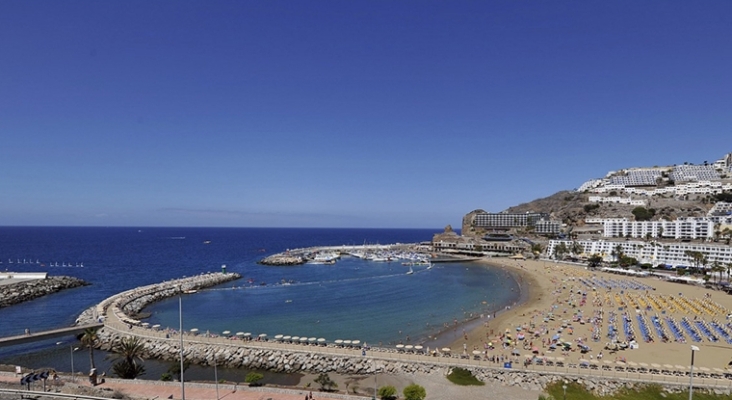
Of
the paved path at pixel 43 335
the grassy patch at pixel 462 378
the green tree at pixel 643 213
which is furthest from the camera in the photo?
the green tree at pixel 643 213

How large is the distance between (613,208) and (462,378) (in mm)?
150666

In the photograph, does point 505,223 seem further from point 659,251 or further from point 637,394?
point 637,394

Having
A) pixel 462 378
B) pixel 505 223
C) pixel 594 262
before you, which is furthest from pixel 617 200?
pixel 462 378

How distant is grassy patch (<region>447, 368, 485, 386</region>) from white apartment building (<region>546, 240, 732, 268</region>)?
7468 cm

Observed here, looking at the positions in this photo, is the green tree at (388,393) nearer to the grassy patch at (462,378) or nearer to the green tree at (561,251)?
the grassy patch at (462,378)

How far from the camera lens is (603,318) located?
4659cm

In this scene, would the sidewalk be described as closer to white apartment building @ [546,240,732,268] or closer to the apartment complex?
white apartment building @ [546,240,732,268]

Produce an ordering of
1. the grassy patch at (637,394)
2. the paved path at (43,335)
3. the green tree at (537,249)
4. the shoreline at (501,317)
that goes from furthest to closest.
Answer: the green tree at (537,249) < the shoreline at (501,317) < the paved path at (43,335) < the grassy patch at (637,394)

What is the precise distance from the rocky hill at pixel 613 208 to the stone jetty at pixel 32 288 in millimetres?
149789

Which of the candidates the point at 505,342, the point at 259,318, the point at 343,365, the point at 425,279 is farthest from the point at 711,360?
the point at 425,279

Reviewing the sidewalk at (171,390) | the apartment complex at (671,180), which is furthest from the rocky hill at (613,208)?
the sidewalk at (171,390)

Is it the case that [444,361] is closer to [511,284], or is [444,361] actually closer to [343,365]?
[343,365]

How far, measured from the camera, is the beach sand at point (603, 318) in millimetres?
34312

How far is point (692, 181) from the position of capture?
16562 centimetres
